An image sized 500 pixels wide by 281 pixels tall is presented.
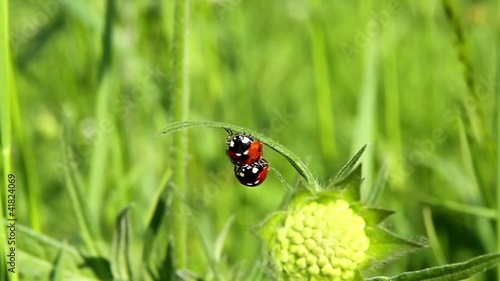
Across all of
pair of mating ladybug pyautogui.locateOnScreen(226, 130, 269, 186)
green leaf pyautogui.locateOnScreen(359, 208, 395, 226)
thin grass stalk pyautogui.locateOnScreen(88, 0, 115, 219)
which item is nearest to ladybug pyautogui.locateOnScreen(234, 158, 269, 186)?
pair of mating ladybug pyautogui.locateOnScreen(226, 130, 269, 186)

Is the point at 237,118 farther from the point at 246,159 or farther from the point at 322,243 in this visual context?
the point at 322,243

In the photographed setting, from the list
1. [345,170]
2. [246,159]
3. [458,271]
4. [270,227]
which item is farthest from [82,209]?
[458,271]

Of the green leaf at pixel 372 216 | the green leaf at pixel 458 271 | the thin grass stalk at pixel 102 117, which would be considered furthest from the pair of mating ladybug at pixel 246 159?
the thin grass stalk at pixel 102 117

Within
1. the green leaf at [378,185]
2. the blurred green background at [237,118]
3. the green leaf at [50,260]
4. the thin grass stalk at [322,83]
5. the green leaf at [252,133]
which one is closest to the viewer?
the green leaf at [252,133]

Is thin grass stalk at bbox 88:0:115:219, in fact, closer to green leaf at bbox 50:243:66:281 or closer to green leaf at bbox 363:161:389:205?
green leaf at bbox 50:243:66:281

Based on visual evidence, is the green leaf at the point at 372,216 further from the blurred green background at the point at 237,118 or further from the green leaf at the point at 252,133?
the blurred green background at the point at 237,118

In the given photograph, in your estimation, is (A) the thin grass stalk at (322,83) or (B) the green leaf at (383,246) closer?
(B) the green leaf at (383,246)
